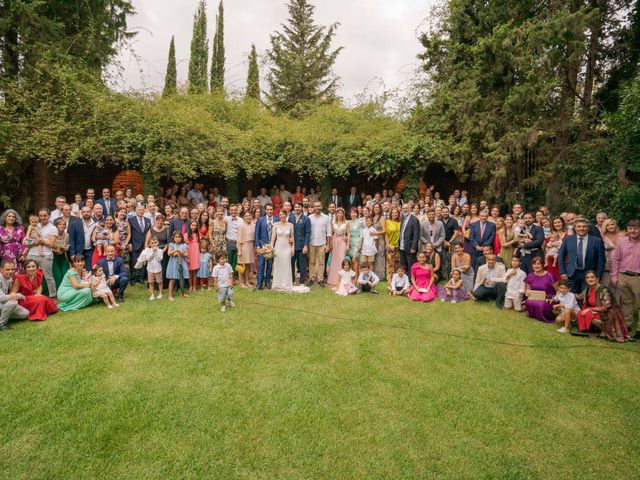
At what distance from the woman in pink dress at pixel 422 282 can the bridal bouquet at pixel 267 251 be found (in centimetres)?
281

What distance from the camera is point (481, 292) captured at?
7629mm

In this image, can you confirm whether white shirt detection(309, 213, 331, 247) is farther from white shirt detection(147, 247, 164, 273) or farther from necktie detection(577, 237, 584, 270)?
necktie detection(577, 237, 584, 270)

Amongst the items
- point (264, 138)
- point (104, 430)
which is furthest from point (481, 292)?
point (264, 138)

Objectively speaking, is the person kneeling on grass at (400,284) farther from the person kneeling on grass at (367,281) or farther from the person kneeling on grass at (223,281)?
the person kneeling on grass at (223,281)

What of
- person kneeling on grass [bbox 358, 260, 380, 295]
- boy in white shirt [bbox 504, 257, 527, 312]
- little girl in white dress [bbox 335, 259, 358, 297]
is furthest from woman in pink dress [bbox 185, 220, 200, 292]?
boy in white shirt [bbox 504, 257, 527, 312]

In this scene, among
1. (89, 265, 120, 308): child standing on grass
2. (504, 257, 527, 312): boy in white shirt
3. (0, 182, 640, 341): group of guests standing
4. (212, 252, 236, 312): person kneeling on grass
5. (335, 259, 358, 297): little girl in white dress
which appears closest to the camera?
(0, 182, 640, 341): group of guests standing

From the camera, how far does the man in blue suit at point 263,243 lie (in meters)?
8.27

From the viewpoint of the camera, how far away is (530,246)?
7.52 meters

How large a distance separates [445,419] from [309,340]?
2162mm

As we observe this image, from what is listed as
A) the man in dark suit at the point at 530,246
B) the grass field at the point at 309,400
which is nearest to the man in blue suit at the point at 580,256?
the man in dark suit at the point at 530,246

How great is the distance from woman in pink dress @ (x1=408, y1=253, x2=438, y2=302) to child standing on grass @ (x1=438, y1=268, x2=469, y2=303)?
0.77ft

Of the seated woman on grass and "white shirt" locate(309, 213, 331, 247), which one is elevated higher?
"white shirt" locate(309, 213, 331, 247)

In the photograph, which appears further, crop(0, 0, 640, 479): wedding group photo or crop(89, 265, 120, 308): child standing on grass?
crop(89, 265, 120, 308): child standing on grass

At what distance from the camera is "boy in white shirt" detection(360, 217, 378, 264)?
8672 millimetres
